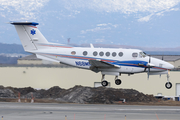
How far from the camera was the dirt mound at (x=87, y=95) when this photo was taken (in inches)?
2995

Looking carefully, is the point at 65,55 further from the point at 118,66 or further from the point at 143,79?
the point at 143,79

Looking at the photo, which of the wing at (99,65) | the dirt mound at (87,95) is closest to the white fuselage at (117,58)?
the wing at (99,65)

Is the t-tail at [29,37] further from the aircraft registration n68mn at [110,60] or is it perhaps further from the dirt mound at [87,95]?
the dirt mound at [87,95]

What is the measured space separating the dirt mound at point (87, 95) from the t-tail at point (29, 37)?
1190 inches

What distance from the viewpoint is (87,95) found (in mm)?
77000

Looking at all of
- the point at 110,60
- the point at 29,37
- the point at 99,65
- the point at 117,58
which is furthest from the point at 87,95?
the point at 117,58

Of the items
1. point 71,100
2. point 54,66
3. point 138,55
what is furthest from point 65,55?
point 54,66

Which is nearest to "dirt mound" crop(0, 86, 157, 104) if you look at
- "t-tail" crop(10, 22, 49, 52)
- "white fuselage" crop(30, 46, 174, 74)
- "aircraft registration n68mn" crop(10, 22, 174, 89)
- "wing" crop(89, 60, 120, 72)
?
"t-tail" crop(10, 22, 49, 52)

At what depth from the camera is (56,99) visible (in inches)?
3110

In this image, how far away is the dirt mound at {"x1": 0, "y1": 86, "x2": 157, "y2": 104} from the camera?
76.1 m

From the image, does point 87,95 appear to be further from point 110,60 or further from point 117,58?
point 117,58

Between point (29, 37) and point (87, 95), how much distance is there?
32574mm

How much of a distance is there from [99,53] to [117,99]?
35830 mm

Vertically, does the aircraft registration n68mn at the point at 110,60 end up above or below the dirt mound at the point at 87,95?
above
